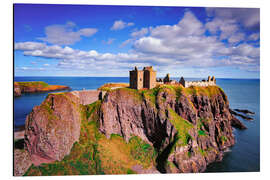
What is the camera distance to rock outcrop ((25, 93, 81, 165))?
1983cm

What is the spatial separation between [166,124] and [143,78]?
1151cm

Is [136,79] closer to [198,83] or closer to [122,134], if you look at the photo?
[122,134]

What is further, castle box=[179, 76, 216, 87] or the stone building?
castle box=[179, 76, 216, 87]

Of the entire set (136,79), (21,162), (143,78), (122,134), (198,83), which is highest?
(143,78)

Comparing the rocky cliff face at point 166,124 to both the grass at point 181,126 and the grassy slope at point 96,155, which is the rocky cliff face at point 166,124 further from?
the grassy slope at point 96,155

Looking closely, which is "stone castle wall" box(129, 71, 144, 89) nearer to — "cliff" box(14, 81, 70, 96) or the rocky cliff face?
the rocky cliff face

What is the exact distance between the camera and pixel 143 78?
102 ft

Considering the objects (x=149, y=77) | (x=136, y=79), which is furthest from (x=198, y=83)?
(x=136, y=79)

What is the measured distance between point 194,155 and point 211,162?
23.1 feet

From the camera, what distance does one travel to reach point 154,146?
27312 mm

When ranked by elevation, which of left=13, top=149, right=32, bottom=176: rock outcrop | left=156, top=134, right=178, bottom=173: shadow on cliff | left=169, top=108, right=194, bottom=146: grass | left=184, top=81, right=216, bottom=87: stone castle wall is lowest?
left=156, top=134, right=178, bottom=173: shadow on cliff

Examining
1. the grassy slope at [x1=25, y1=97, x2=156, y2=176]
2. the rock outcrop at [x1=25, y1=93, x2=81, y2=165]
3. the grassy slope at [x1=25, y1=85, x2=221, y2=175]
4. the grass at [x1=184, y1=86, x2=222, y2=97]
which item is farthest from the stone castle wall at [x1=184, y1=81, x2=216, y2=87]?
the rock outcrop at [x1=25, y1=93, x2=81, y2=165]
